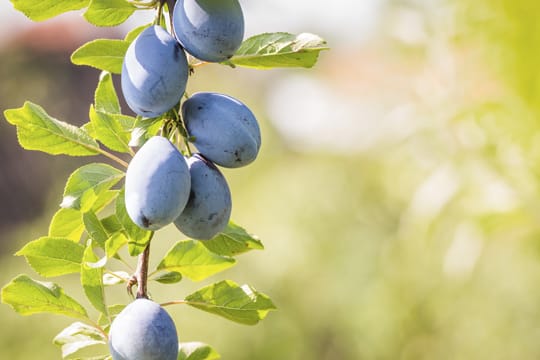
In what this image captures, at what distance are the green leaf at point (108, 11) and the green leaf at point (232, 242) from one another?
17 cm

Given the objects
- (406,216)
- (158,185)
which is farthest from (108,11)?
(406,216)

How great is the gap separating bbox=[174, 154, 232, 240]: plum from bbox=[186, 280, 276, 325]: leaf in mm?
88

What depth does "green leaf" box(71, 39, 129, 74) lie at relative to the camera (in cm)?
55

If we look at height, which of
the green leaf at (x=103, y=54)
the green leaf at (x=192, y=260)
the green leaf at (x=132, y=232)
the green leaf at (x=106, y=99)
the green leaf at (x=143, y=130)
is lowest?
the green leaf at (x=192, y=260)

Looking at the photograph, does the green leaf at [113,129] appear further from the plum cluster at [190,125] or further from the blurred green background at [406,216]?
the blurred green background at [406,216]

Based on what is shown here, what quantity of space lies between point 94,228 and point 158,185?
75 millimetres

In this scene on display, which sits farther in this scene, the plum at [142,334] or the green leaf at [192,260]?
the green leaf at [192,260]

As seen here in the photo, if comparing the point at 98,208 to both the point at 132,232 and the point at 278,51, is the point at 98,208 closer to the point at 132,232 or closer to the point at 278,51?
the point at 132,232

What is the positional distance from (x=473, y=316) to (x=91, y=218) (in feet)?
9.37

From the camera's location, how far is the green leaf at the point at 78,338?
56cm

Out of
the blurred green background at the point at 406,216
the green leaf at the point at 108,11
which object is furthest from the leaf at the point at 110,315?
the blurred green background at the point at 406,216

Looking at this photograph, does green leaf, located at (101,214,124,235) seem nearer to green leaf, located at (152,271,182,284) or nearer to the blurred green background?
green leaf, located at (152,271,182,284)

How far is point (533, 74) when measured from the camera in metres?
1.73

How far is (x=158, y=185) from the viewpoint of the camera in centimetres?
48
